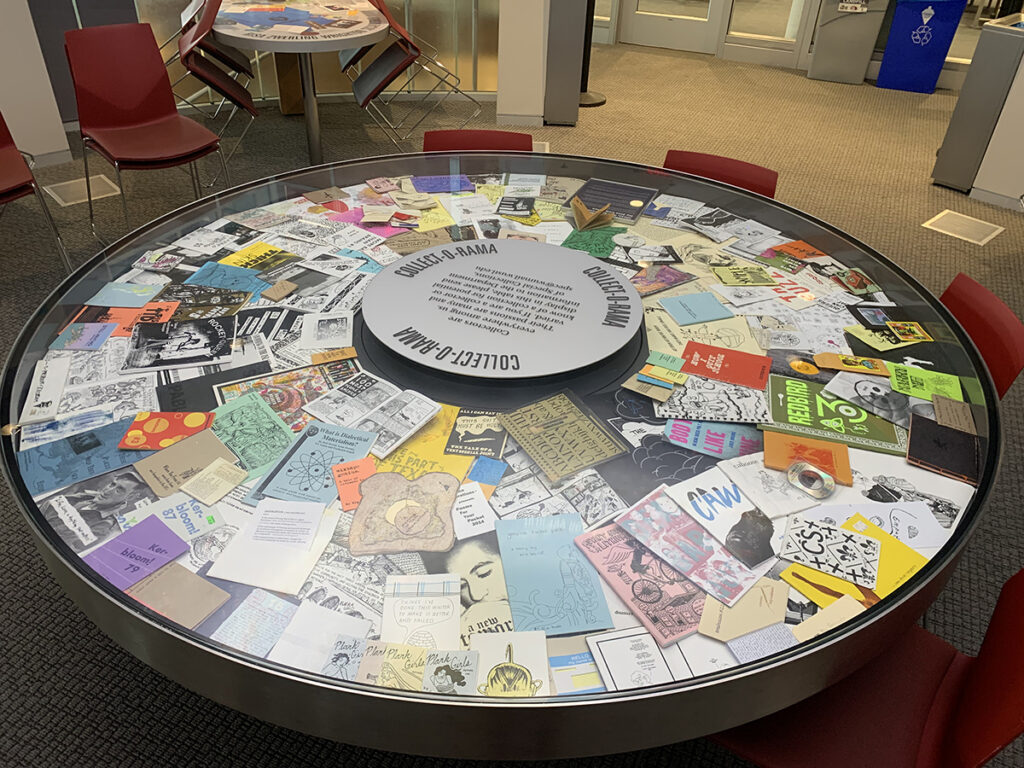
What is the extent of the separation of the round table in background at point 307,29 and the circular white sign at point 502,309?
237cm

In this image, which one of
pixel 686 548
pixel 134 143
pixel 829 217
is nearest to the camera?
Answer: pixel 686 548

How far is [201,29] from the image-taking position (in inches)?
165

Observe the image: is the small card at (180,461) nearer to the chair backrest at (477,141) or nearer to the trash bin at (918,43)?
the chair backrest at (477,141)

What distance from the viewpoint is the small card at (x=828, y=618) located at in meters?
1.35

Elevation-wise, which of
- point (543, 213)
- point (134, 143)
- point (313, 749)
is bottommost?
point (313, 749)

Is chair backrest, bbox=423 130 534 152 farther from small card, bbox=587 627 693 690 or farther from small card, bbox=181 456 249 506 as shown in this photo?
small card, bbox=587 627 693 690

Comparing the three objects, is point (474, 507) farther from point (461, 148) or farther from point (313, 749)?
point (461, 148)

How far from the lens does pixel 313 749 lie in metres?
2.04

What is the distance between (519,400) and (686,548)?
0.58m

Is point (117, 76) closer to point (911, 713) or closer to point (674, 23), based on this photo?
point (911, 713)

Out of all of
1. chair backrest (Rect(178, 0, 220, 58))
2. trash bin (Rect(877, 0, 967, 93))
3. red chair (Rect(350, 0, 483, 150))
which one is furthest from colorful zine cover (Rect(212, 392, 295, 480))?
trash bin (Rect(877, 0, 967, 93))

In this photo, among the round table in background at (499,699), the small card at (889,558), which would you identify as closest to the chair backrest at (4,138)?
the round table in background at (499,699)

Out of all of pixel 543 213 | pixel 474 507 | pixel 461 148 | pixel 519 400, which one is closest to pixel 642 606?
pixel 474 507

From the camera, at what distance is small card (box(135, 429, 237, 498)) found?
1.62 metres
